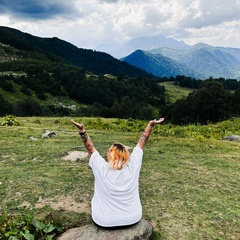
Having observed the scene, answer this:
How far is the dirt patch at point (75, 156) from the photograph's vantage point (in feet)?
48.6

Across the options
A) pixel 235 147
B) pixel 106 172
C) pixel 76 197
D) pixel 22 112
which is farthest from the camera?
pixel 22 112

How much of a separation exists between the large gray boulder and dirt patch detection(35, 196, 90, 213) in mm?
1790

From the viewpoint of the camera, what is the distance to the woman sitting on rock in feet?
21.2

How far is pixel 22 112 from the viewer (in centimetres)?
8850

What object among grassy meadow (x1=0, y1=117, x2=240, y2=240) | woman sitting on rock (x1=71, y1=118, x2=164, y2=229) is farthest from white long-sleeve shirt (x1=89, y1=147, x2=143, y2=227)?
grassy meadow (x1=0, y1=117, x2=240, y2=240)

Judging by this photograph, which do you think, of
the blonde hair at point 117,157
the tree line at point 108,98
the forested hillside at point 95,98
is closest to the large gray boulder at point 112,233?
the blonde hair at point 117,157

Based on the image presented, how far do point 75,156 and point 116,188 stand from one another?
29.5 ft

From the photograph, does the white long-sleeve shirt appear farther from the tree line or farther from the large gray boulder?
the tree line

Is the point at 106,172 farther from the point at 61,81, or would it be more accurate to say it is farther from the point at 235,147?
the point at 61,81

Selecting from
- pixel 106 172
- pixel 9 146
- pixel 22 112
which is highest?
pixel 106 172

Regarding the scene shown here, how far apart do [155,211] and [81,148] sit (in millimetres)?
9095

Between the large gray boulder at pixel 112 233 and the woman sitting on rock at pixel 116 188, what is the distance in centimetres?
15

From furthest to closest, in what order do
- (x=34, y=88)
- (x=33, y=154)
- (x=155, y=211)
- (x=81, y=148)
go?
(x=34, y=88), (x=81, y=148), (x=33, y=154), (x=155, y=211)

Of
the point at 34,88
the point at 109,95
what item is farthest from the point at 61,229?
the point at 109,95
